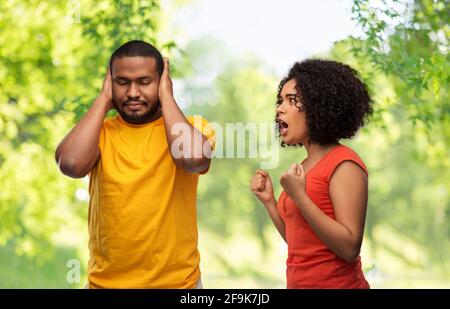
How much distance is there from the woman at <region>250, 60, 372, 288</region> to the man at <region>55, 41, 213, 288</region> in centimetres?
23

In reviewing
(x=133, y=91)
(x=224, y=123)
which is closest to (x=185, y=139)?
(x=133, y=91)

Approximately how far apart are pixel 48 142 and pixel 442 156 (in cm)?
375

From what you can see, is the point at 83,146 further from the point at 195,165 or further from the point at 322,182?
the point at 322,182

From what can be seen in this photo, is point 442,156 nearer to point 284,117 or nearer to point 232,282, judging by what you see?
point 284,117

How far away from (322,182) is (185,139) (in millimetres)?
378

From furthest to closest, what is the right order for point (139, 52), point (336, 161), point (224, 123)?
point (224, 123), point (139, 52), point (336, 161)

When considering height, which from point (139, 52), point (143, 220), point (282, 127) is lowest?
point (143, 220)

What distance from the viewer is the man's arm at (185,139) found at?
1.97 metres

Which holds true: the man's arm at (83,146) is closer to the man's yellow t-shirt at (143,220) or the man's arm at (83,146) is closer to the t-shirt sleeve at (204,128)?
the man's yellow t-shirt at (143,220)

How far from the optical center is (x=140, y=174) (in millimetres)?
1997

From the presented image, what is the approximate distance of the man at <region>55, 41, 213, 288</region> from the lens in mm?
1991

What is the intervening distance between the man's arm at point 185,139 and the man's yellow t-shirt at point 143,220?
63 millimetres

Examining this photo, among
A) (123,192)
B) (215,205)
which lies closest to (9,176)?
(123,192)

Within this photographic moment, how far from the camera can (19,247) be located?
7.80 meters
